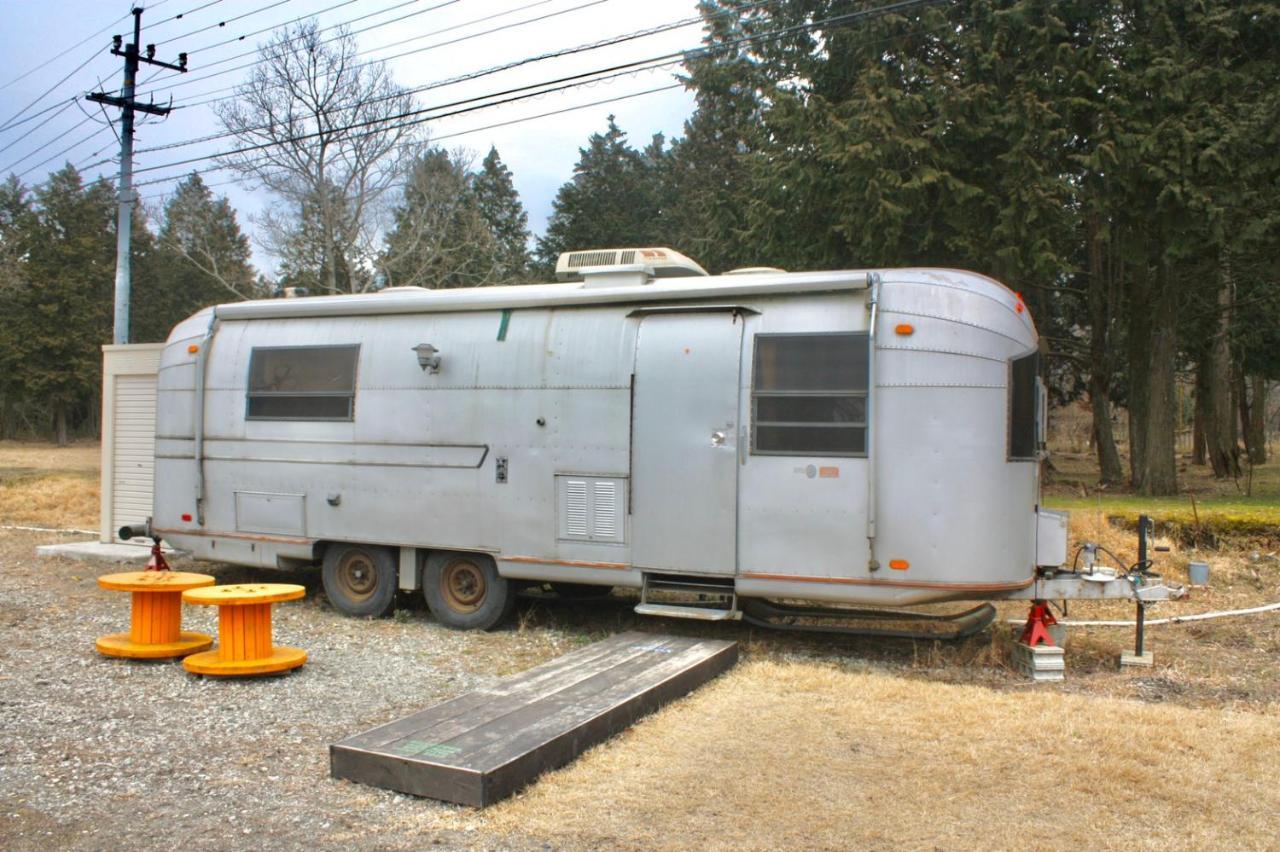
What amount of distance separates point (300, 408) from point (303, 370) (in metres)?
0.36

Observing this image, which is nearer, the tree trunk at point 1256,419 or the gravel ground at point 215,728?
the gravel ground at point 215,728

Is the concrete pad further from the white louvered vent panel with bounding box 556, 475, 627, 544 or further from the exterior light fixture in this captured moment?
the white louvered vent panel with bounding box 556, 475, 627, 544

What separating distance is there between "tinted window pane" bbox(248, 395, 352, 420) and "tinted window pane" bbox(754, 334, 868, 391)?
13.3 feet

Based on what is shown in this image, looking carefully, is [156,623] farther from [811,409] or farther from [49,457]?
[49,457]

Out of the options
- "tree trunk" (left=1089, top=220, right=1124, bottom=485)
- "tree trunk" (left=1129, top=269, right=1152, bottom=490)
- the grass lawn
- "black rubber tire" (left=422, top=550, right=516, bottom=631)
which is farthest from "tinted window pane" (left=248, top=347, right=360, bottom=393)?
"tree trunk" (left=1089, top=220, right=1124, bottom=485)

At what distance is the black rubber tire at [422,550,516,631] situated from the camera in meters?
9.39

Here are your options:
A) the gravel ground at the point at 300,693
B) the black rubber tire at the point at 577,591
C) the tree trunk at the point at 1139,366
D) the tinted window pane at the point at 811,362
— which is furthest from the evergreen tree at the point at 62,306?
the tinted window pane at the point at 811,362

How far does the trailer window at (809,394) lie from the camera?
7980 mm

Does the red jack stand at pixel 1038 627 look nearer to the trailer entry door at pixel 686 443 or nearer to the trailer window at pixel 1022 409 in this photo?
the trailer window at pixel 1022 409

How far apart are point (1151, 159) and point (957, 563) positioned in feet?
34.9

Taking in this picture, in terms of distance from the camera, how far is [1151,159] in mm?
15617

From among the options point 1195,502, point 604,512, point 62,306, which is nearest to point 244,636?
point 604,512

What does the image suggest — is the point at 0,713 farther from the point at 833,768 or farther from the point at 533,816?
the point at 833,768

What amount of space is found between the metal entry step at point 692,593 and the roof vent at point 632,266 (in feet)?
8.19
